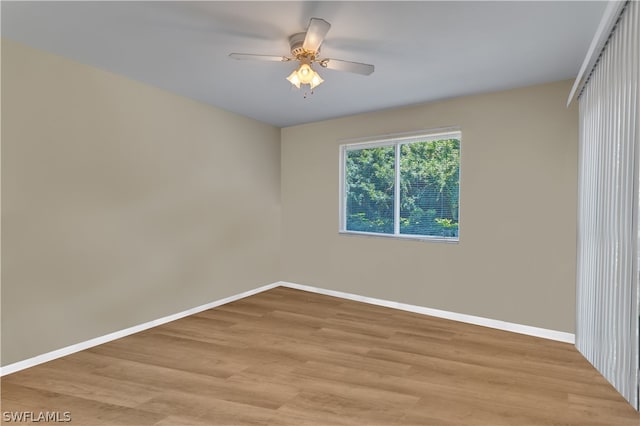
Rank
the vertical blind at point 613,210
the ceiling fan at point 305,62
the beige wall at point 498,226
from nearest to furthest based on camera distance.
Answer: the vertical blind at point 613,210 → the ceiling fan at point 305,62 → the beige wall at point 498,226

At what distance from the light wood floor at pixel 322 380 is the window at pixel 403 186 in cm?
117

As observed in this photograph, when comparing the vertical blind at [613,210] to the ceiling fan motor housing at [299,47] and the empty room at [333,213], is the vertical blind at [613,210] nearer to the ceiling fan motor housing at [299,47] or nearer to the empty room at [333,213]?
the empty room at [333,213]

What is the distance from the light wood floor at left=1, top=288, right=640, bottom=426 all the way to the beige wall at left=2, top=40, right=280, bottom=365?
37 centimetres

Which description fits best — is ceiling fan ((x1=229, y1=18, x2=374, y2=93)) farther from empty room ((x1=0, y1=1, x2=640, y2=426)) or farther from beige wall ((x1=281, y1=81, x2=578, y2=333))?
beige wall ((x1=281, y1=81, x2=578, y2=333))

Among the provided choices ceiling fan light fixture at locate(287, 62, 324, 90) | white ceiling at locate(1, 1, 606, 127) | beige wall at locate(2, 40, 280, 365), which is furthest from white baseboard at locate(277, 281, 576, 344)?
ceiling fan light fixture at locate(287, 62, 324, 90)

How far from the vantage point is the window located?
13.1 ft

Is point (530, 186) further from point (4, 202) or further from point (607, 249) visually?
point (4, 202)

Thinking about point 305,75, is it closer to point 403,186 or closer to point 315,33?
point 315,33

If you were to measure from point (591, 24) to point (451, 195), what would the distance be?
6.55 feet

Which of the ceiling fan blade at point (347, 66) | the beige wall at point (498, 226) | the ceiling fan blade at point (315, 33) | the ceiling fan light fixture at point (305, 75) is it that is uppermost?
the ceiling fan blade at point (315, 33)

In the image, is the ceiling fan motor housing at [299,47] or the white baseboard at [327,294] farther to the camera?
the white baseboard at [327,294]

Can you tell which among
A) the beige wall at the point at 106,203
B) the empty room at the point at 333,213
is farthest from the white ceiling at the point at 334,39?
the beige wall at the point at 106,203

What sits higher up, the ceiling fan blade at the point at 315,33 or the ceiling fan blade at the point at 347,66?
the ceiling fan blade at the point at 315,33

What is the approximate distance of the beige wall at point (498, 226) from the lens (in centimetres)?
332
